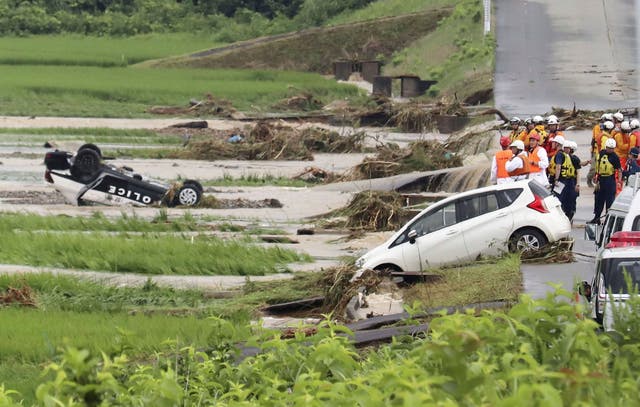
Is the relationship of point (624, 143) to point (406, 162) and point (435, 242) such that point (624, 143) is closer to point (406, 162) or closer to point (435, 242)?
point (435, 242)

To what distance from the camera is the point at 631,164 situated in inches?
1019

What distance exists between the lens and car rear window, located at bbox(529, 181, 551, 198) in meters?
21.9

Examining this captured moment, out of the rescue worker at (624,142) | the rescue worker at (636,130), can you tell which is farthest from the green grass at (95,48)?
the rescue worker at (624,142)

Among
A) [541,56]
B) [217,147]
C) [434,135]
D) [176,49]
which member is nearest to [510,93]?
[434,135]

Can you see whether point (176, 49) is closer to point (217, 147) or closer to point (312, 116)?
point (312, 116)

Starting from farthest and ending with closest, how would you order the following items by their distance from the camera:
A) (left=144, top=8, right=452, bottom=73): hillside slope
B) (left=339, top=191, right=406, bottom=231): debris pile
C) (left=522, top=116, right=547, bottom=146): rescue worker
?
(left=144, top=8, right=452, bottom=73): hillside slope < (left=339, top=191, right=406, bottom=231): debris pile < (left=522, top=116, right=547, bottom=146): rescue worker

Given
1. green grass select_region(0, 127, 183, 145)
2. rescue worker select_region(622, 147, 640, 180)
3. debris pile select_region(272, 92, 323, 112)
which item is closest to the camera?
rescue worker select_region(622, 147, 640, 180)

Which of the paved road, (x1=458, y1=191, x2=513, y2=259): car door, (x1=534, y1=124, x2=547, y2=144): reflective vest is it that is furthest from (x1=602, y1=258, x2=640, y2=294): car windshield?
the paved road

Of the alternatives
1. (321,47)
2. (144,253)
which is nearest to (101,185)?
(144,253)

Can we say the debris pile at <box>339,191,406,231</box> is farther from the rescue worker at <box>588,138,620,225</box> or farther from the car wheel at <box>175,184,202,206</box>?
the car wheel at <box>175,184,202,206</box>

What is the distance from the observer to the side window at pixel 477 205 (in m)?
22.0

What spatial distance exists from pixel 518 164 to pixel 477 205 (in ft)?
6.83

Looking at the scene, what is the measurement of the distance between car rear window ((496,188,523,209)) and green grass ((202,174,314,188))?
Result: 59.0 ft

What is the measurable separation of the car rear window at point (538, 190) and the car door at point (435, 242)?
1.21 meters
